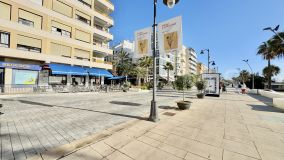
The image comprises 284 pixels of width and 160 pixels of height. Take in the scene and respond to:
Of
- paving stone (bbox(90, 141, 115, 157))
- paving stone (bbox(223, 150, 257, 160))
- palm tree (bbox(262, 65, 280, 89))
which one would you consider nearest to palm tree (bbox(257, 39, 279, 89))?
A: palm tree (bbox(262, 65, 280, 89))

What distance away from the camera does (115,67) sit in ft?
180

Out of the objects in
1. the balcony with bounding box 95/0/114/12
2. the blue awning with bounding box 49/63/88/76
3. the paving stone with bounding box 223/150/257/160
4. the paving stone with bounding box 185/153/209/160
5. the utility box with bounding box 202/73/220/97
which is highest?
the balcony with bounding box 95/0/114/12

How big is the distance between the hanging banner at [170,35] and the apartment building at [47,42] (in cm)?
1706

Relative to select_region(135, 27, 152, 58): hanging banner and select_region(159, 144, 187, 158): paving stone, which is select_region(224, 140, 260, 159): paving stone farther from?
select_region(135, 27, 152, 58): hanging banner

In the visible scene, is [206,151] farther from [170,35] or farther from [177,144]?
[170,35]

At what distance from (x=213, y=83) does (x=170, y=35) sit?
15891 millimetres

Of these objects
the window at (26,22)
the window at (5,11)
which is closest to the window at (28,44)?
the window at (26,22)

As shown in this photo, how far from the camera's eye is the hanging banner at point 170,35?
655 cm

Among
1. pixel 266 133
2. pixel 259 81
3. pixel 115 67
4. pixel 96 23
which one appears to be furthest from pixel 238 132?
pixel 259 81

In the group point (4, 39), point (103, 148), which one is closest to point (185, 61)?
point (4, 39)

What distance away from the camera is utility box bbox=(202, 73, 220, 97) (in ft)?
64.6

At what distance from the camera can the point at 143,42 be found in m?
7.90

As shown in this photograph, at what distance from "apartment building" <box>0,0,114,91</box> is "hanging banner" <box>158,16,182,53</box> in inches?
671

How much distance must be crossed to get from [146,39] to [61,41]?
60.4 feet
